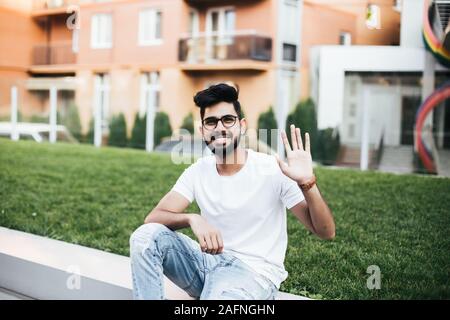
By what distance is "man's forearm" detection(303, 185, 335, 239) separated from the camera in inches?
77.6

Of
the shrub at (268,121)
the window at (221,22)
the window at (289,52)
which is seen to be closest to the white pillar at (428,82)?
the shrub at (268,121)

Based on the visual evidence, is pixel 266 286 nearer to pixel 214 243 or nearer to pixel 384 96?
pixel 214 243

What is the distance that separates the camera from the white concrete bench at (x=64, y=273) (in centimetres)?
254

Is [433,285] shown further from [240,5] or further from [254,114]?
[240,5]

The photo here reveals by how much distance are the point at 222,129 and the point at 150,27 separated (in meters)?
10.1

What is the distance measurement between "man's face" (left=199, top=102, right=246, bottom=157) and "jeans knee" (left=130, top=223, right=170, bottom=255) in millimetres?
341

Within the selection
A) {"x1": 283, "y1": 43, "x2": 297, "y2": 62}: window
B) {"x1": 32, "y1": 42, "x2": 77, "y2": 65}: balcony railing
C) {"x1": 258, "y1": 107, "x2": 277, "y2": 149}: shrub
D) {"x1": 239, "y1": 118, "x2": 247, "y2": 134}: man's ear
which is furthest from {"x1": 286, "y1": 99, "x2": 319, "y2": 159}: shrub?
{"x1": 239, "y1": 118, "x2": 247, "y2": 134}: man's ear

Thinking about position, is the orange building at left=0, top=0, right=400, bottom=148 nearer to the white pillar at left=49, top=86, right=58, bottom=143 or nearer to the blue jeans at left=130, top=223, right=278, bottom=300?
the white pillar at left=49, top=86, right=58, bottom=143

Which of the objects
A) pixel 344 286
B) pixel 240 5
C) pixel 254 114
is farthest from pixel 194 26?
pixel 344 286

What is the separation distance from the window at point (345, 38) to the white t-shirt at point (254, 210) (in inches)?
220

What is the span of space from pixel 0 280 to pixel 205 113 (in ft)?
5.04

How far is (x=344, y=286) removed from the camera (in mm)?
2799

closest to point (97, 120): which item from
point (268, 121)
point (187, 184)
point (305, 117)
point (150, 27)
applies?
point (150, 27)

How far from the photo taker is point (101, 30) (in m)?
11.4
